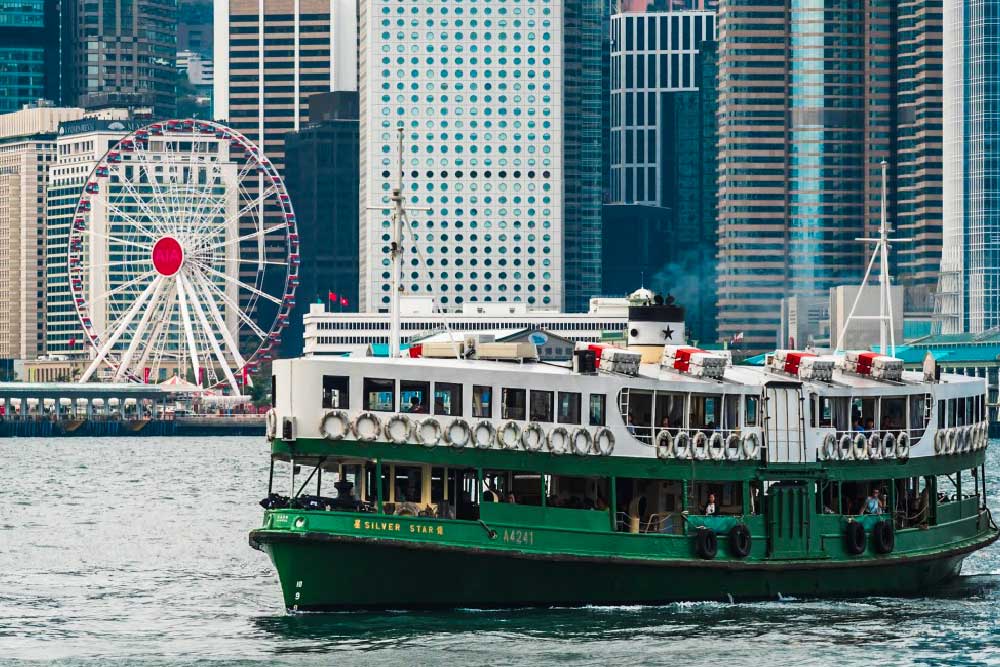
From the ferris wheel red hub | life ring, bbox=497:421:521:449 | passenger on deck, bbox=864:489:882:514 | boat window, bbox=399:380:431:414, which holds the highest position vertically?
the ferris wheel red hub

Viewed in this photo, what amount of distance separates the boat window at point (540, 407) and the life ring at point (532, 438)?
34 cm

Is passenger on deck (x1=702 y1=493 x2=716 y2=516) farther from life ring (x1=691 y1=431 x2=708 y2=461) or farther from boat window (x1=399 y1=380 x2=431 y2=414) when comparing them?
boat window (x1=399 y1=380 x2=431 y2=414)

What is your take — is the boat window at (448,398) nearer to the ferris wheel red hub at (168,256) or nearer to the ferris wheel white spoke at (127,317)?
the ferris wheel red hub at (168,256)

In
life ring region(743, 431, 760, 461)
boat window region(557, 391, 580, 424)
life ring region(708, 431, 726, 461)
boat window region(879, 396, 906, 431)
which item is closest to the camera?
boat window region(557, 391, 580, 424)

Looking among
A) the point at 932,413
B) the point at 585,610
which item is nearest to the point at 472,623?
the point at 585,610

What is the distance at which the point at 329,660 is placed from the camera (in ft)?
130

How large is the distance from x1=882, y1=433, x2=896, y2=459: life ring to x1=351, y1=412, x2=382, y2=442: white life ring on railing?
37.3 ft

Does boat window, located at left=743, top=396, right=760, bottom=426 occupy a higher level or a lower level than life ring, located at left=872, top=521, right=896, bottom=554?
higher

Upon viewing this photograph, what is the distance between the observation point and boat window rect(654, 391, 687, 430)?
44.5 metres

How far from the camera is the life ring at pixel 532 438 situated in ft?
140

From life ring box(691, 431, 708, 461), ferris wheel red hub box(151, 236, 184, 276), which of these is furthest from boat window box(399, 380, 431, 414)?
ferris wheel red hub box(151, 236, 184, 276)

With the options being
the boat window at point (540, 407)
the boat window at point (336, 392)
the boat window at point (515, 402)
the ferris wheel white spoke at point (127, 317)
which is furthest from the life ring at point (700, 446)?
the ferris wheel white spoke at point (127, 317)

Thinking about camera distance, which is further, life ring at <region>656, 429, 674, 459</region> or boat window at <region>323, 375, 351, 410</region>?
life ring at <region>656, 429, 674, 459</region>

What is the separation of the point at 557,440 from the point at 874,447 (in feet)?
25.7
